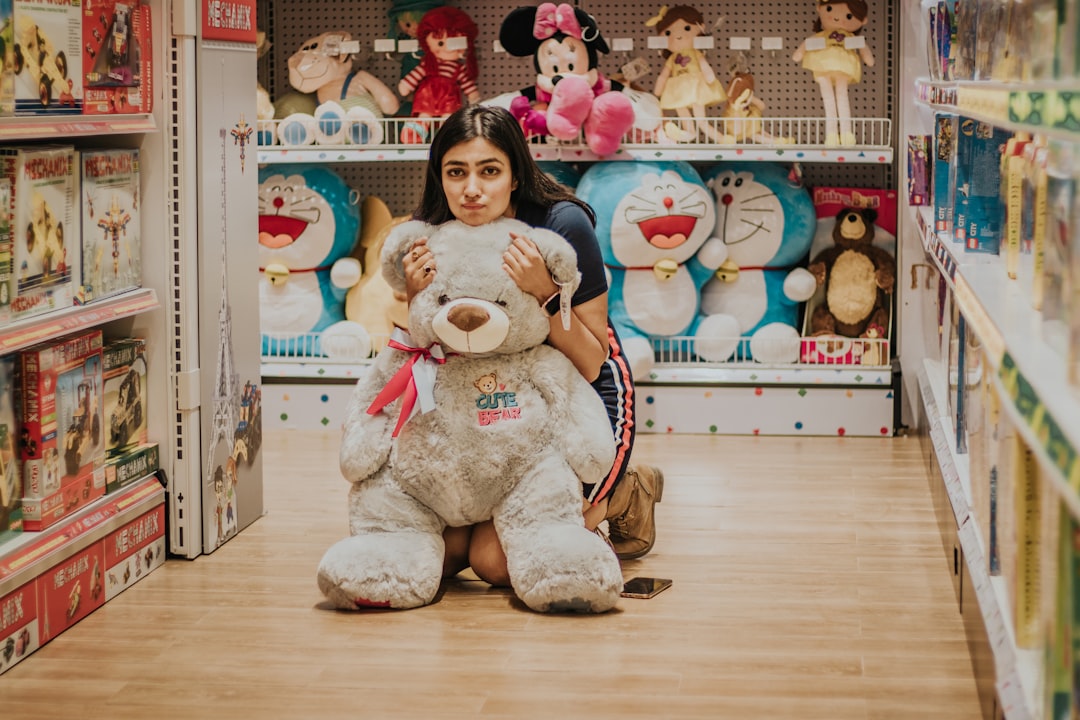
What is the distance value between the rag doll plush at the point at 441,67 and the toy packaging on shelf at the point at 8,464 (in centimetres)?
252

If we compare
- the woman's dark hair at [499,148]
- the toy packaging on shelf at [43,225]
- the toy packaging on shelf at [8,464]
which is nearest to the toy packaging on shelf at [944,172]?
the woman's dark hair at [499,148]

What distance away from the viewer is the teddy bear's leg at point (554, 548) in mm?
2945

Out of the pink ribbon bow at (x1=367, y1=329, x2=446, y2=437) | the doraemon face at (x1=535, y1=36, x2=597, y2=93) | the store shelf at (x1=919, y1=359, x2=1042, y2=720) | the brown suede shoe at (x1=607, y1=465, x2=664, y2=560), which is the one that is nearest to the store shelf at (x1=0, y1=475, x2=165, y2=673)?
the pink ribbon bow at (x1=367, y1=329, x2=446, y2=437)

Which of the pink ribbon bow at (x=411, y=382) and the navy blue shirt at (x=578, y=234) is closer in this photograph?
the pink ribbon bow at (x=411, y=382)

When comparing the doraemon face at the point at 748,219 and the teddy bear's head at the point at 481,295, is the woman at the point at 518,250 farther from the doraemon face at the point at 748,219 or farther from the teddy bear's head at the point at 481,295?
the doraemon face at the point at 748,219

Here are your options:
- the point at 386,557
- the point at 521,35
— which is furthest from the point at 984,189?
the point at 521,35

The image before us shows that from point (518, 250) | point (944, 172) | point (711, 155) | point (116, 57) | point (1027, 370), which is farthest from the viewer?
point (711, 155)

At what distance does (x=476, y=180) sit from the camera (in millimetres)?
3137

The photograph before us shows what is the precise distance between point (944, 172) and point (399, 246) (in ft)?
4.89

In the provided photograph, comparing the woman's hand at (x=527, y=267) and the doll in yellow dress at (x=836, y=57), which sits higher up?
the doll in yellow dress at (x=836, y=57)

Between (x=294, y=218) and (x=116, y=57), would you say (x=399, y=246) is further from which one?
(x=294, y=218)

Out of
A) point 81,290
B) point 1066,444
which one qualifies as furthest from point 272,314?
point 1066,444

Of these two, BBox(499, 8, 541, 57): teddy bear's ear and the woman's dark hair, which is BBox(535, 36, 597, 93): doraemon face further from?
the woman's dark hair

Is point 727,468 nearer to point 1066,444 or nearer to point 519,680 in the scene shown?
point 519,680
